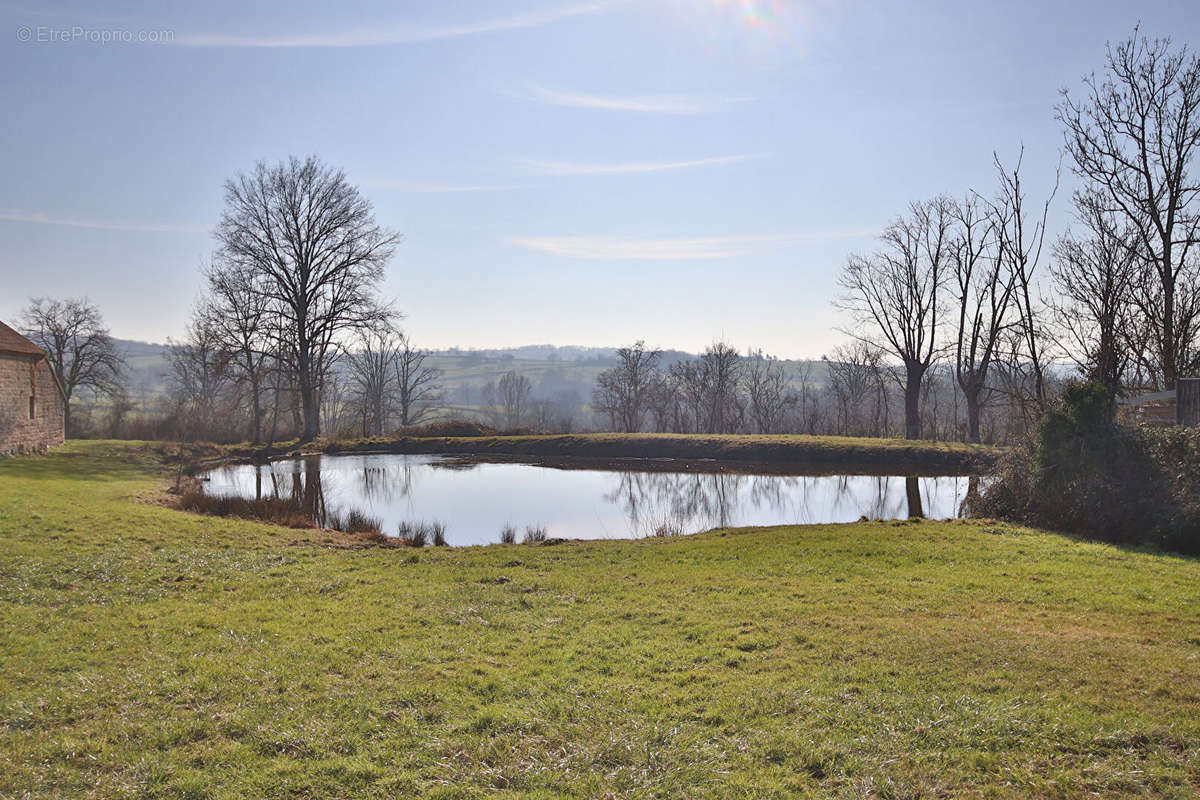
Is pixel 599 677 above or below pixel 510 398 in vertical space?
below

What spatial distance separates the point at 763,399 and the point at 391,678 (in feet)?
205

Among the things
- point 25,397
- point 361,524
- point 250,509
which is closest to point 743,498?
point 361,524

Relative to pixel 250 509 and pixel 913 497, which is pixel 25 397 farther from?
pixel 913 497

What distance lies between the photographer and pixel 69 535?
435 inches

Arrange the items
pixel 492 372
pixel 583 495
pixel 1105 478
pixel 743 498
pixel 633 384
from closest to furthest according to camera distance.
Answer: pixel 1105 478, pixel 743 498, pixel 583 495, pixel 633 384, pixel 492 372

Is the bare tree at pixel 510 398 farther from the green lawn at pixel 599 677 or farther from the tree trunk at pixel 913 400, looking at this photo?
the green lawn at pixel 599 677

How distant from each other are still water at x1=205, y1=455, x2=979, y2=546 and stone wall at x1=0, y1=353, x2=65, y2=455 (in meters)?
5.61

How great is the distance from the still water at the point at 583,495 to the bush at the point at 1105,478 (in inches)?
170

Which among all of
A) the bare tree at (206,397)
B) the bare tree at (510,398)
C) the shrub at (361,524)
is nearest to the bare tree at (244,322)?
the bare tree at (206,397)

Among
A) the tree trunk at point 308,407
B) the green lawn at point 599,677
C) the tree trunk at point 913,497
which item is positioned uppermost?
the tree trunk at point 308,407

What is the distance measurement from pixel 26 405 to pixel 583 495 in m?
18.7

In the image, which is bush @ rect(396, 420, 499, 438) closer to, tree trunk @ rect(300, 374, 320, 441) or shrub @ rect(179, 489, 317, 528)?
tree trunk @ rect(300, 374, 320, 441)

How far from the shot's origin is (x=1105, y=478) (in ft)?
39.8

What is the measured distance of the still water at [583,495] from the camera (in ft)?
55.7
